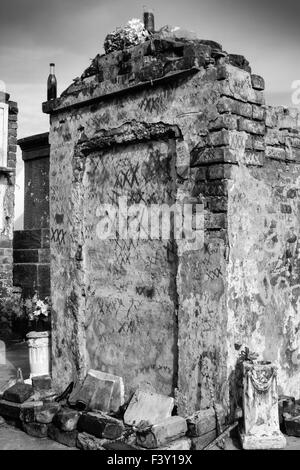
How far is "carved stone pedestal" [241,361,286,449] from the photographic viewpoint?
4191 millimetres

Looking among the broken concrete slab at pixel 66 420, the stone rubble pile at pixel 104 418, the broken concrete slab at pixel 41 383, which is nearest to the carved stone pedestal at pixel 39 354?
the broken concrete slab at pixel 41 383

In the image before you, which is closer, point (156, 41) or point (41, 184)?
point (156, 41)

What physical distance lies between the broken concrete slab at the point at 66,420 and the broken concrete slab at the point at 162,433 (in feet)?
2.27

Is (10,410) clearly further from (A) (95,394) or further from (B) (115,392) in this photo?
(B) (115,392)

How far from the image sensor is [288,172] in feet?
16.7

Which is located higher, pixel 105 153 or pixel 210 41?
pixel 210 41

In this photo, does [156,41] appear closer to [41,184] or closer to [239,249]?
[239,249]

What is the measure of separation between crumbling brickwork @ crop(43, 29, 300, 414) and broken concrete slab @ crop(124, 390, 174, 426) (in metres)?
0.13

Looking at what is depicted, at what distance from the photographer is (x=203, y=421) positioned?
4203 millimetres

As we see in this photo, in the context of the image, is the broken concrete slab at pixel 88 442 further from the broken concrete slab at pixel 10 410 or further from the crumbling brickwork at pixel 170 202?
the broken concrete slab at pixel 10 410

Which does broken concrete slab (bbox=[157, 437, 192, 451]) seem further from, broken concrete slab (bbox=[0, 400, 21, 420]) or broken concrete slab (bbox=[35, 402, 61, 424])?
broken concrete slab (bbox=[0, 400, 21, 420])

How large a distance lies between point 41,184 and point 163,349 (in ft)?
23.9
